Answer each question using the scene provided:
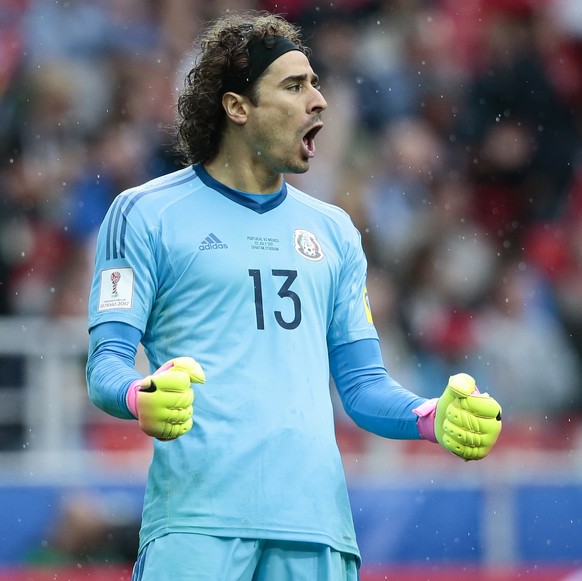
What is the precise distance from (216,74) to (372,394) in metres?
1.09

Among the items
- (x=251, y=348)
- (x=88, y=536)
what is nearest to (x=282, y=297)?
(x=251, y=348)

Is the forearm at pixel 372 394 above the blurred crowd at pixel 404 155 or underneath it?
underneath

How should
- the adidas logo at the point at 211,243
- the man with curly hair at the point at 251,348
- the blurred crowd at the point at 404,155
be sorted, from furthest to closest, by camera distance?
the blurred crowd at the point at 404,155, the adidas logo at the point at 211,243, the man with curly hair at the point at 251,348

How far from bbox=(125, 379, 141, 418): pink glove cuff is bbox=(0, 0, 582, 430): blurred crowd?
15.8 feet

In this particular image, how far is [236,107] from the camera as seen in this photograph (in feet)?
13.3

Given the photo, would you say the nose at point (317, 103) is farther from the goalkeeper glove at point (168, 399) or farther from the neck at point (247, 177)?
the goalkeeper glove at point (168, 399)

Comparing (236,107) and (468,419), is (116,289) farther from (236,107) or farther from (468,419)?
(468,419)

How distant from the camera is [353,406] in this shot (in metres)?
3.93

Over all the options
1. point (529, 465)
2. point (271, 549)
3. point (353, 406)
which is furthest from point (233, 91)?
point (529, 465)

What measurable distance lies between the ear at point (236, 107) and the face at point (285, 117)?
3cm

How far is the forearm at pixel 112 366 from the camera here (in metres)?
3.42

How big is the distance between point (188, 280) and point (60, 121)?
5.39 metres

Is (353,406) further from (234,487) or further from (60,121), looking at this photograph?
(60,121)

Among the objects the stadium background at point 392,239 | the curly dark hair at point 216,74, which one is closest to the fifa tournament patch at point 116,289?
the curly dark hair at point 216,74
